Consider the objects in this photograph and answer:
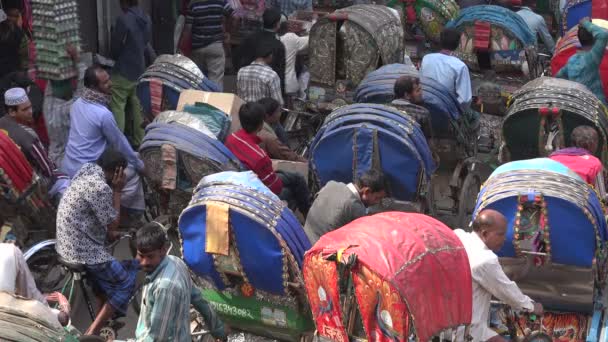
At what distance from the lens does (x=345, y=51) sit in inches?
453

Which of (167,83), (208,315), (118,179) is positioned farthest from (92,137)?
(208,315)

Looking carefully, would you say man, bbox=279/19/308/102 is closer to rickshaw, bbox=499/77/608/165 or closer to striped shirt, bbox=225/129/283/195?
striped shirt, bbox=225/129/283/195

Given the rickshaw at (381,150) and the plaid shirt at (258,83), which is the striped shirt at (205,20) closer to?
the plaid shirt at (258,83)

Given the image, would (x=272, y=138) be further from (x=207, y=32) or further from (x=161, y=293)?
(x=207, y=32)

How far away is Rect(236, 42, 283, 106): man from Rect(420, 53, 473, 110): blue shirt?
145cm

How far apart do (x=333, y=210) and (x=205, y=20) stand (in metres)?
6.36

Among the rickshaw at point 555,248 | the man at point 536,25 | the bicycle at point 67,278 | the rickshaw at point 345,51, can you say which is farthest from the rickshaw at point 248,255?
the man at point 536,25

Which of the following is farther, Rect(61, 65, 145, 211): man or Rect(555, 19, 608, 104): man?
Rect(555, 19, 608, 104): man

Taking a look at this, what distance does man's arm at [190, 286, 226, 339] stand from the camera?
257 inches

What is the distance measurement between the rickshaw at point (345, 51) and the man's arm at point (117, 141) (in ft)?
9.58

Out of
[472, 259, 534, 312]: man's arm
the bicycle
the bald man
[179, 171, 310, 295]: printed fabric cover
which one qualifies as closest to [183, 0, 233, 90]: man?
the bicycle

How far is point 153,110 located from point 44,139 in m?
1.11

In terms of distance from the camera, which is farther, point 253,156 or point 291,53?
point 291,53

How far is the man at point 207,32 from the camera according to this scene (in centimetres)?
1341
